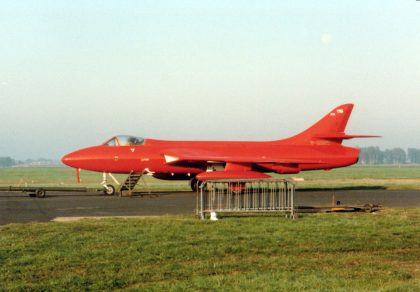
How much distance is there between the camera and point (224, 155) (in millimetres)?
26766

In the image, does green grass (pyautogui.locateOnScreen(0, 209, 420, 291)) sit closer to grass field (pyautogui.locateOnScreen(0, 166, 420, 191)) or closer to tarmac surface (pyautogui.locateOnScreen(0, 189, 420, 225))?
tarmac surface (pyautogui.locateOnScreen(0, 189, 420, 225))

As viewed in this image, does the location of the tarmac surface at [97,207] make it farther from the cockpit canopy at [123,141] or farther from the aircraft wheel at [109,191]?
the cockpit canopy at [123,141]

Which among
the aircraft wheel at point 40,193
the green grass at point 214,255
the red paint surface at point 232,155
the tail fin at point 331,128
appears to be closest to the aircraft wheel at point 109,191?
the red paint surface at point 232,155

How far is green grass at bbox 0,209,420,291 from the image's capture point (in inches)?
285

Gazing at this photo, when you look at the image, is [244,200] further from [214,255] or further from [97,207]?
[214,255]

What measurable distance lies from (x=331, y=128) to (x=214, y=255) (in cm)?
2080

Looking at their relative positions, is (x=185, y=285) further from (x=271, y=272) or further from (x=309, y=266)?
(x=309, y=266)

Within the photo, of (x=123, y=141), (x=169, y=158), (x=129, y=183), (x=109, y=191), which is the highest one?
(x=123, y=141)

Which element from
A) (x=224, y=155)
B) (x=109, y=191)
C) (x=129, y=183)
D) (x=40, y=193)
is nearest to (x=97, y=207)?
(x=40, y=193)

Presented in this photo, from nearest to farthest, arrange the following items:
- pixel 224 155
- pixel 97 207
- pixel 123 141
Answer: pixel 97 207 → pixel 224 155 → pixel 123 141

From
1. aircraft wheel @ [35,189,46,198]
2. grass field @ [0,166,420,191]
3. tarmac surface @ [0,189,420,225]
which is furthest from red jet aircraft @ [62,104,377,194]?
grass field @ [0,166,420,191]

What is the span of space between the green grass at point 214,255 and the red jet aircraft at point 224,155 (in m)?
11.6

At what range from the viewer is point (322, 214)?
1551cm

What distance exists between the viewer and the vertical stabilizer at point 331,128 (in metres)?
28.8
